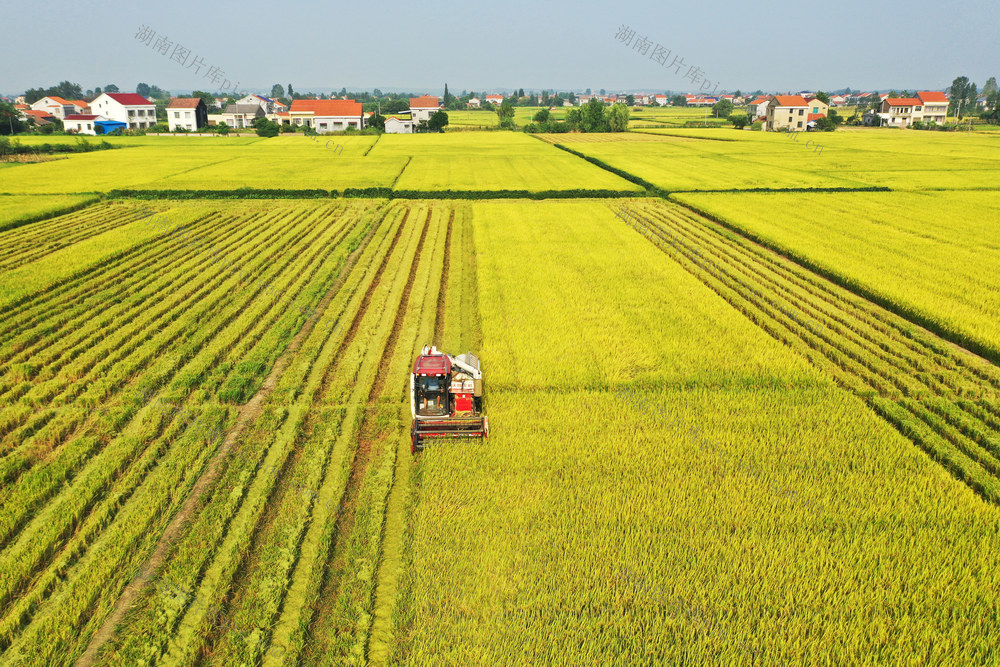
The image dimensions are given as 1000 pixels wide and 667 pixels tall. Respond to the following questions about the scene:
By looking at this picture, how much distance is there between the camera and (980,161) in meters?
48.0

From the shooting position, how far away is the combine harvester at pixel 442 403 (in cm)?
929

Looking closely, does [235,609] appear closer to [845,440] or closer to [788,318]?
[845,440]

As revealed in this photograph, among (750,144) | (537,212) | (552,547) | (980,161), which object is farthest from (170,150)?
(980,161)

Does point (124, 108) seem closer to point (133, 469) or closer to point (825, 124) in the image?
point (133, 469)

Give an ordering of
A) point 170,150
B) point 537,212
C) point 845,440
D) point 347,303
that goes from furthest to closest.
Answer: point 170,150 < point 537,212 < point 347,303 < point 845,440

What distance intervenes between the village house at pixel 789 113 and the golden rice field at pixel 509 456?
8060cm

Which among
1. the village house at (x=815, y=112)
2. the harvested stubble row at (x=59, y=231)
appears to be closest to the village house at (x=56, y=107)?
the harvested stubble row at (x=59, y=231)

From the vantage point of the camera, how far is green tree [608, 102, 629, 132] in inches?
3568

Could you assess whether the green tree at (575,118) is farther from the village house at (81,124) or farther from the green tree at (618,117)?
the village house at (81,124)

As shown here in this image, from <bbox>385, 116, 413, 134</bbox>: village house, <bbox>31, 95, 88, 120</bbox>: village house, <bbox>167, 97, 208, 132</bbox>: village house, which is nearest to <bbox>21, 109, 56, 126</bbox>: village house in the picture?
<bbox>31, 95, 88, 120</bbox>: village house

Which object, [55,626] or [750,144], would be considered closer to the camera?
[55,626]

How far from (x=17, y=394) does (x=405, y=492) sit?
8.43m

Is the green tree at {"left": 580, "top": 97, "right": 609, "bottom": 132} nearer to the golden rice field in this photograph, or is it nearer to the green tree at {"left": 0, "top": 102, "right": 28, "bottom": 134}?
the golden rice field

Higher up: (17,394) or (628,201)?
(628,201)
